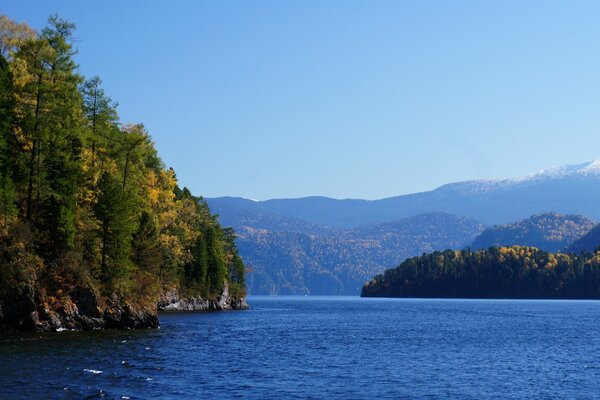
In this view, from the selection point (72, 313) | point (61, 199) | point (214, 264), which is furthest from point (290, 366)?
point (214, 264)

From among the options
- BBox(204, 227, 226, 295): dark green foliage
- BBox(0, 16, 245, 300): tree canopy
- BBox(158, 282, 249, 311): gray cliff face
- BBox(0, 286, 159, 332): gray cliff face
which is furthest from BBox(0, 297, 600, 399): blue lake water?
BBox(204, 227, 226, 295): dark green foliage

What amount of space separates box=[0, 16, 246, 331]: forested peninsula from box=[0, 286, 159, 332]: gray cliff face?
9 centimetres

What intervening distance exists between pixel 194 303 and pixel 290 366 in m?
96.4

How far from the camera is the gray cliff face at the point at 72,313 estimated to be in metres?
70.6

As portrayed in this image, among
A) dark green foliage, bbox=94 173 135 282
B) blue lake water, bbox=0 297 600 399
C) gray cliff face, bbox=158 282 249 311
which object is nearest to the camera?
blue lake water, bbox=0 297 600 399

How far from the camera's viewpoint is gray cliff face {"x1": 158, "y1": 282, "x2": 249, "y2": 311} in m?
140

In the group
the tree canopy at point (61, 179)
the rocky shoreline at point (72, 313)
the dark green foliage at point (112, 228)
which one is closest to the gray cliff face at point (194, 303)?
the tree canopy at point (61, 179)

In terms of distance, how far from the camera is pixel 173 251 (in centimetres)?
12375

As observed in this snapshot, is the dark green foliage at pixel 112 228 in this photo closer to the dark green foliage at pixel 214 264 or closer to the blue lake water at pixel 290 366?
the blue lake water at pixel 290 366

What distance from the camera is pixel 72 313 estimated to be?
78000mm

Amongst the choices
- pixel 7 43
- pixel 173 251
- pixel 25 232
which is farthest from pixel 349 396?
pixel 173 251

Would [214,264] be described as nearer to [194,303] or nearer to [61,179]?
[194,303]

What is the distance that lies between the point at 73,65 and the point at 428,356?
51795mm

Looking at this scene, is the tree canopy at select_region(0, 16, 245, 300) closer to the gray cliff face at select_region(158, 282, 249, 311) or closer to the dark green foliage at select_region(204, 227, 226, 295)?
the gray cliff face at select_region(158, 282, 249, 311)
